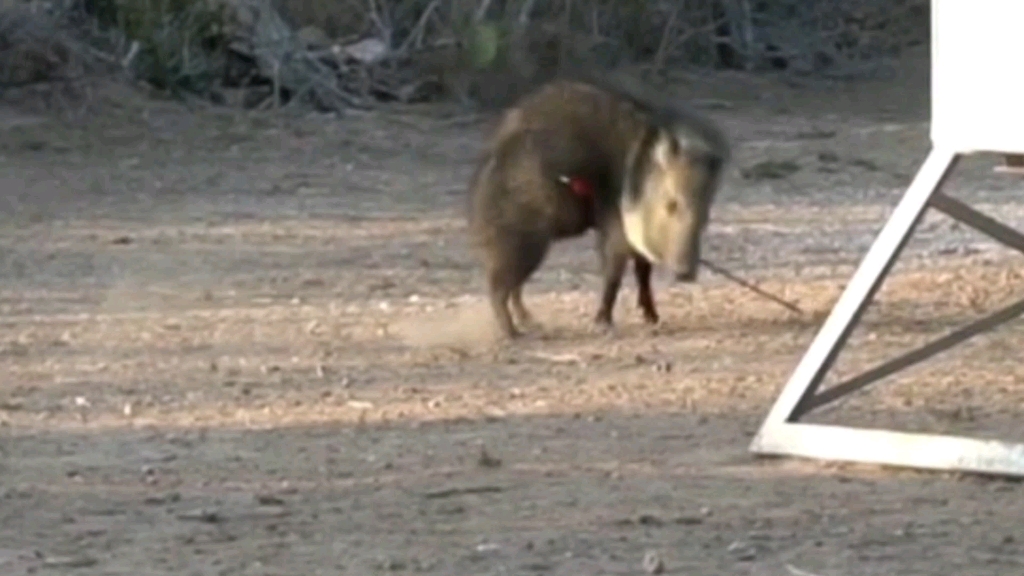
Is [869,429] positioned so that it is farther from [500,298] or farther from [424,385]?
A: [500,298]

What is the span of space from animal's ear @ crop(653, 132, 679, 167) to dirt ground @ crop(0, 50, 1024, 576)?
1.91 ft

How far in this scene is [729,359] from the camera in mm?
9242

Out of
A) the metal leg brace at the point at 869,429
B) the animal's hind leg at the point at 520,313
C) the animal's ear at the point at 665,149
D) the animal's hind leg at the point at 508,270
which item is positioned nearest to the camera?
the metal leg brace at the point at 869,429

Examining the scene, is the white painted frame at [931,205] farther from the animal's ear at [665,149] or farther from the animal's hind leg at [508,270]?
the animal's hind leg at [508,270]

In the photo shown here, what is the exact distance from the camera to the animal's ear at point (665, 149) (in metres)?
9.73

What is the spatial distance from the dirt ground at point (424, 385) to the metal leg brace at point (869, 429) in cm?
6

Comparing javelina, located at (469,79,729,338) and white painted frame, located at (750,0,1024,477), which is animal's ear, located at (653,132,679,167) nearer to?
javelina, located at (469,79,729,338)

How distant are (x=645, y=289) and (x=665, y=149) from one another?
1.87 feet

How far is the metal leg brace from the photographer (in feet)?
23.5

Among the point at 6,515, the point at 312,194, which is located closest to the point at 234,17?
the point at 312,194

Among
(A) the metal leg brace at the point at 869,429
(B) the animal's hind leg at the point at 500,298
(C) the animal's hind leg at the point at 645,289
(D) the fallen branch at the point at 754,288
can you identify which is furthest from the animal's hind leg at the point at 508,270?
(A) the metal leg brace at the point at 869,429

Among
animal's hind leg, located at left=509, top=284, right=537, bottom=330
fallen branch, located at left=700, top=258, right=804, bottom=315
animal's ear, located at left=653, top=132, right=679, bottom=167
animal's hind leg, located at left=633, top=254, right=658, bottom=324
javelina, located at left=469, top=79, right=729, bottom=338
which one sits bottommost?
fallen branch, located at left=700, top=258, right=804, bottom=315

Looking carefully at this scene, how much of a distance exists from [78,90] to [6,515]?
9.92 m

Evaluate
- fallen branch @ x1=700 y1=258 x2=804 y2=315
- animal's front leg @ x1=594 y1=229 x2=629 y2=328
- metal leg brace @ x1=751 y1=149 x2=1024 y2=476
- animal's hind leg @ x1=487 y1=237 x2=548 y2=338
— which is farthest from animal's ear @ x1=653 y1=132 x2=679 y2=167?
metal leg brace @ x1=751 y1=149 x2=1024 y2=476
